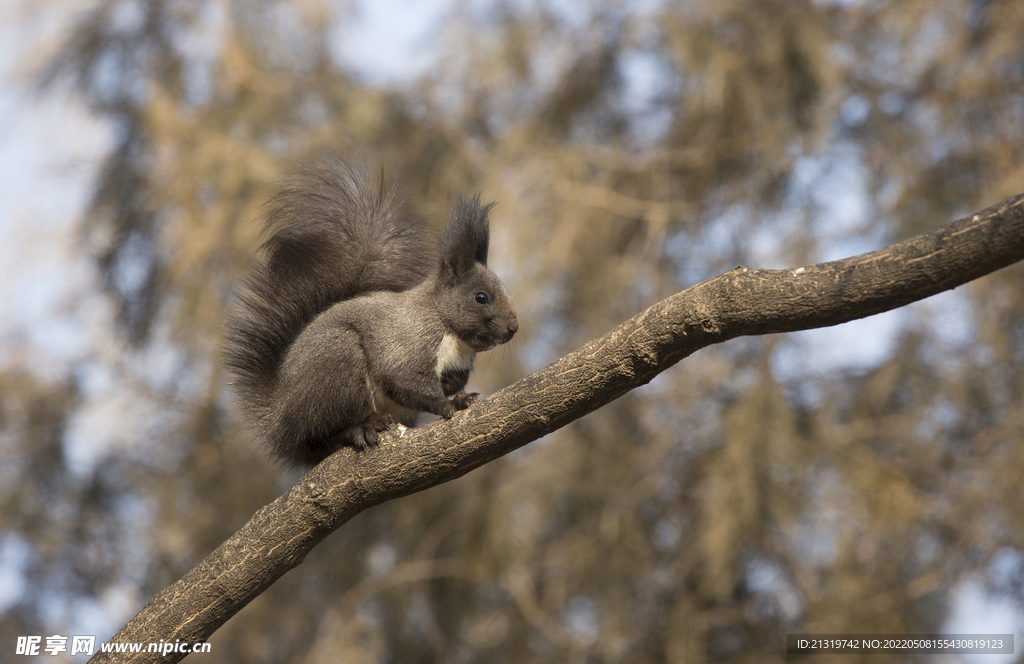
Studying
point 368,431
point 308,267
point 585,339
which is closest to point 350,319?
point 308,267

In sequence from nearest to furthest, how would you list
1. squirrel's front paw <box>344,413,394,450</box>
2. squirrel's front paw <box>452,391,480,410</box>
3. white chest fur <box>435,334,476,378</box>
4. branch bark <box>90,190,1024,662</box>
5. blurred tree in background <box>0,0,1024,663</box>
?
branch bark <box>90,190,1024,662</box>, squirrel's front paw <box>344,413,394,450</box>, squirrel's front paw <box>452,391,480,410</box>, white chest fur <box>435,334,476,378</box>, blurred tree in background <box>0,0,1024,663</box>

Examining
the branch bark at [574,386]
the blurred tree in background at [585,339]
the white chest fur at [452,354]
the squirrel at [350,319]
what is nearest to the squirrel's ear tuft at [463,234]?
the squirrel at [350,319]

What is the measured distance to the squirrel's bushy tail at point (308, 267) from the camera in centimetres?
251

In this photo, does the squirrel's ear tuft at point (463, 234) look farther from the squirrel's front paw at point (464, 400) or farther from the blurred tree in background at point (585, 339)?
the blurred tree in background at point (585, 339)

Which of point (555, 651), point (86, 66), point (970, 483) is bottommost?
point (555, 651)

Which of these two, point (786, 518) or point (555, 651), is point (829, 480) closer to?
point (786, 518)

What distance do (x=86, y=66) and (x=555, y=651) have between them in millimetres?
4667

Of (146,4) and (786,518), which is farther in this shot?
(146,4)

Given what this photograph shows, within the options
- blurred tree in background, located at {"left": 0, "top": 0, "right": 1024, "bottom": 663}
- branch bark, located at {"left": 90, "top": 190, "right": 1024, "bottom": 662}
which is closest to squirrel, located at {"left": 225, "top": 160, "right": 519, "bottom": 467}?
branch bark, located at {"left": 90, "top": 190, "right": 1024, "bottom": 662}

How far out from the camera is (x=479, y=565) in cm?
466

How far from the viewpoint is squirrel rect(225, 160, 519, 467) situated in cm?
231

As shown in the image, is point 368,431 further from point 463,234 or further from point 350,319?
point 463,234

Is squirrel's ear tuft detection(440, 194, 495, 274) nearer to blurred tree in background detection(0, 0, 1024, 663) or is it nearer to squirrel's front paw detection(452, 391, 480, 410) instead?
squirrel's front paw detection(452, 391, 480, 410)

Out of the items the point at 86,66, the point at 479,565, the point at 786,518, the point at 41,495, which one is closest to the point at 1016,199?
the point at 786,518
